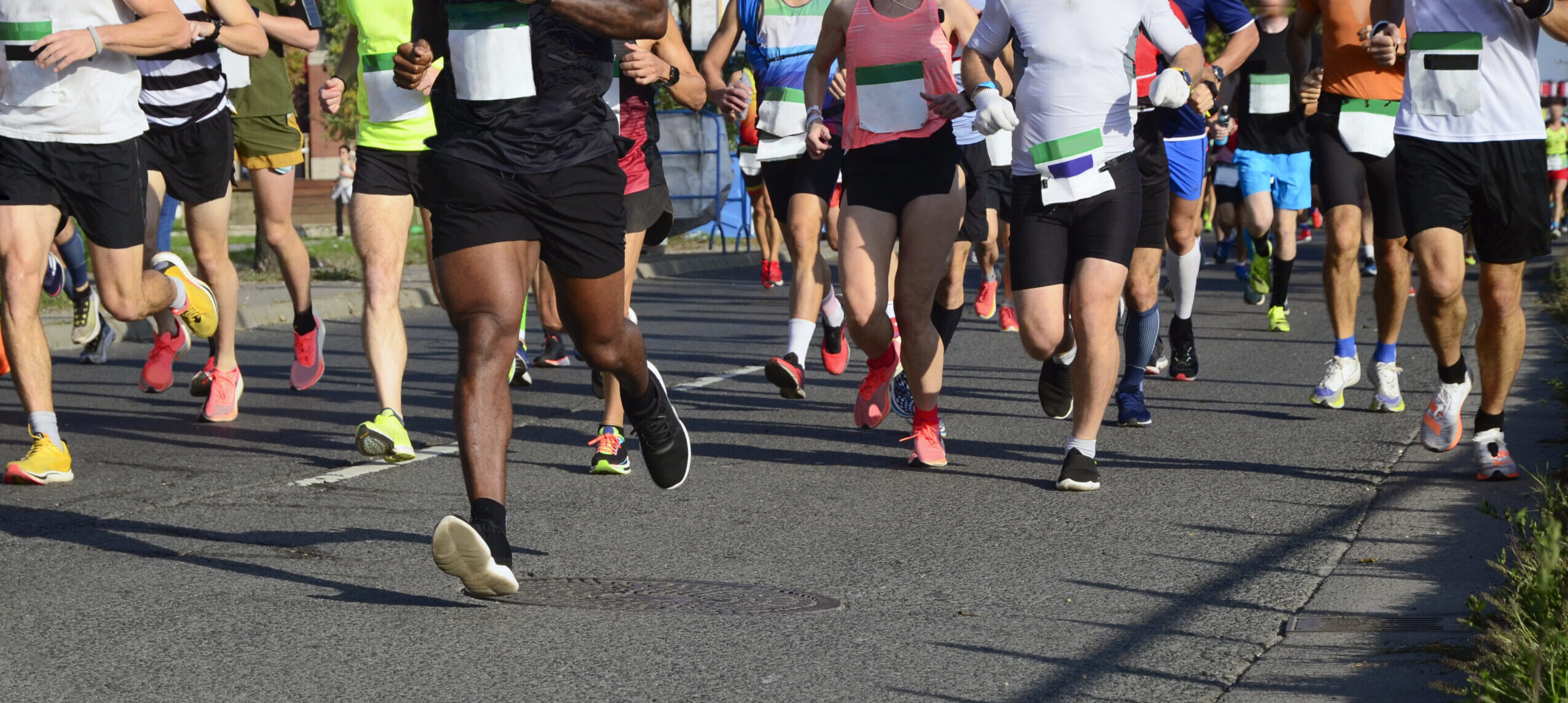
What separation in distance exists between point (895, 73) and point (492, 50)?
2.23m

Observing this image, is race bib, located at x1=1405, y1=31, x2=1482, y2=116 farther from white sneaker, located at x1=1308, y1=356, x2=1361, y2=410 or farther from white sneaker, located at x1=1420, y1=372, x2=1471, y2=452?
white sneaker, located at x1=1308, y1=356, x2=1361, y2=410

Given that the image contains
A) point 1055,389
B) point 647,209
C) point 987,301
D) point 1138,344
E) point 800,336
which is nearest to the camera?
point 647,209

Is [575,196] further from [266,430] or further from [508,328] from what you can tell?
[266,430]

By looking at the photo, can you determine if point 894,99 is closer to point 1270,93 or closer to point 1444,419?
point 1444,419

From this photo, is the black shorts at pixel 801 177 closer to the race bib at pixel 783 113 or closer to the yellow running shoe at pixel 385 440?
the race bib at pixel 783 113

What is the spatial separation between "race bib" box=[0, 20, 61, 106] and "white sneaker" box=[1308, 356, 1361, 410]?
5.42m

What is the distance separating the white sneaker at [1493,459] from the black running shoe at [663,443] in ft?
8.95

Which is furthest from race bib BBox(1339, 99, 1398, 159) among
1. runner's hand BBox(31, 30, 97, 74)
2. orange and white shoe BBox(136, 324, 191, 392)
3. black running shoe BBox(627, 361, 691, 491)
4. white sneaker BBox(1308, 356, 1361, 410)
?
orange and white shoe BBox(136, 324, 191, 392)

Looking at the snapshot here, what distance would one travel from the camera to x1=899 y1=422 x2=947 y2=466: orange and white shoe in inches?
267

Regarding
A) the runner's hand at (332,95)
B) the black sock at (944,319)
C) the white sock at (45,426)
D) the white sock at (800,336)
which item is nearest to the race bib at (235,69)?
the runner's hand at (332,95)

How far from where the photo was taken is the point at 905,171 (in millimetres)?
6590

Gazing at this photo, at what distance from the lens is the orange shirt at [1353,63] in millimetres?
7898

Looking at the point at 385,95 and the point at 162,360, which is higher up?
the point at 385,95

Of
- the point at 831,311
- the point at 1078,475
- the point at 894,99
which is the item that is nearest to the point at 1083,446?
the point at 1078,475
